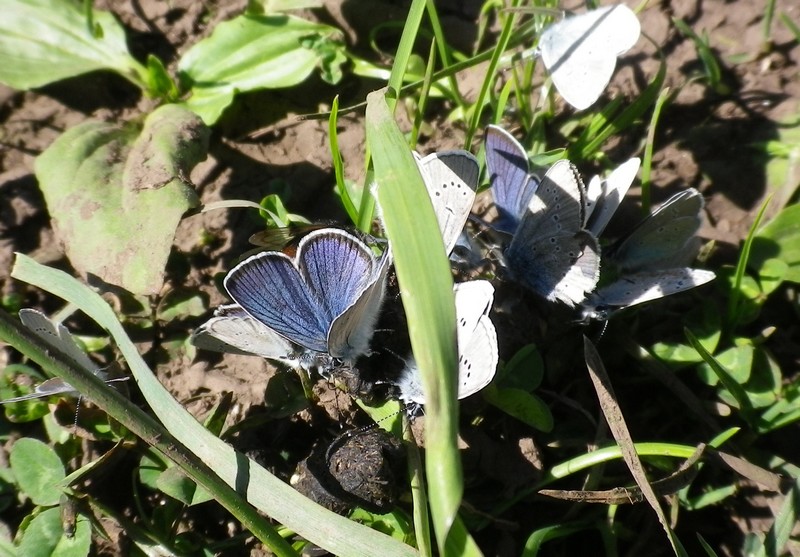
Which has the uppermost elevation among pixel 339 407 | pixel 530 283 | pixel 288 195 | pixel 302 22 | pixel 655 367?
pixel 302 22

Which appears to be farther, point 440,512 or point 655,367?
point 655,367

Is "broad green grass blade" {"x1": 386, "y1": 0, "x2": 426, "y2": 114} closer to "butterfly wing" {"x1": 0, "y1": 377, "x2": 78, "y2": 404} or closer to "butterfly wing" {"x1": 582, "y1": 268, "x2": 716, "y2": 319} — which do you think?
"butterfly wing" {"x1": 582, "y1": 268, "x2": 716, "y2": 319}

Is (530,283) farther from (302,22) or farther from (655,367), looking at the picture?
(302,22)

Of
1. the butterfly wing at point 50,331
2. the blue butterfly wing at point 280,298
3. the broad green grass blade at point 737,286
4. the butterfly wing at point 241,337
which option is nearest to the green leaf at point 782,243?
the broad green grass blade at point 737,286

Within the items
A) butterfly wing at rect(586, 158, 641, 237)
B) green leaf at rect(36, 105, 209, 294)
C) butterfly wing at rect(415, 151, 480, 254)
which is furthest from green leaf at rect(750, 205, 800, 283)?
green leaf at rect(36, 105, 209, 294)

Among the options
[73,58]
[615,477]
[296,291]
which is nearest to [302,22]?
[73,58]

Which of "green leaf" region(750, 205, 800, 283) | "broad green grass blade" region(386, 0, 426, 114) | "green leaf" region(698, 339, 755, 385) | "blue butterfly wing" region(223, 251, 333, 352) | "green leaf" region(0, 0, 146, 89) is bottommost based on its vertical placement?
"green leaf" region(698, 339, 755, 385)
